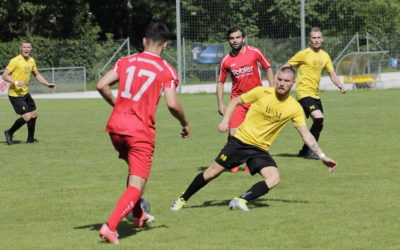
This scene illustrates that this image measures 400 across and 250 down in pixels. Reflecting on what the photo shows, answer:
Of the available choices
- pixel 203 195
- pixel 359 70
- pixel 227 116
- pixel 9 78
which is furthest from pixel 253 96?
pixel 359 70

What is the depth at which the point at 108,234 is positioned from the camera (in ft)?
23.4

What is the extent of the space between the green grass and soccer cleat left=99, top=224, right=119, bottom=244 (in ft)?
0.29

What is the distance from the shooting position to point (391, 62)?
40094 millimetres

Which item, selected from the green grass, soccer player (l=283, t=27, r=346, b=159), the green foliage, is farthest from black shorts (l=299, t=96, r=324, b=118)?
the green foliage

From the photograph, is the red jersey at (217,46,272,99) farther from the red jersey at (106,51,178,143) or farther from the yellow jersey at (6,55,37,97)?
the yellow jersey at (6,55,37,97)

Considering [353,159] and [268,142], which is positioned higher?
[268,142]

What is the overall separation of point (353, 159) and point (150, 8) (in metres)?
39.6

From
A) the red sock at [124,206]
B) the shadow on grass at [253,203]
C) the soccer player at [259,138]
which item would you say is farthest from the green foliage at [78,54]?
the red sock at [124,206]

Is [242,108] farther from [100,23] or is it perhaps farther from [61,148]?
[100,23]

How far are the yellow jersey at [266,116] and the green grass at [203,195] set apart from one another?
0.80 m

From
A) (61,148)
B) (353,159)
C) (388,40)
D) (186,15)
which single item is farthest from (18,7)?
(353,159)

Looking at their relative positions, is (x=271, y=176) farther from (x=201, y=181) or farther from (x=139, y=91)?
(x=139, y=91)

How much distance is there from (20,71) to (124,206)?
33.6 ft

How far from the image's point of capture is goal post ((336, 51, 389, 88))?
115ft
